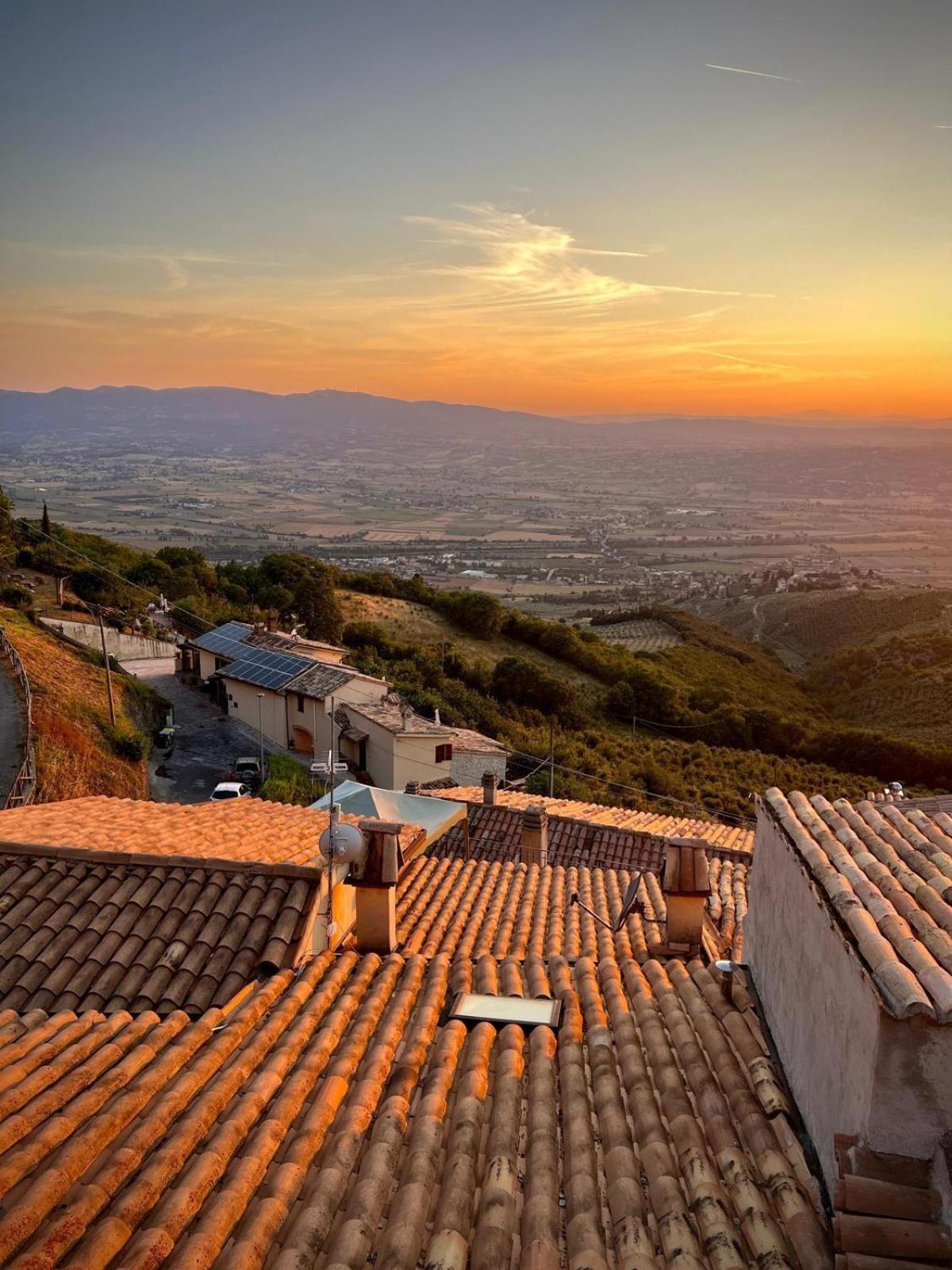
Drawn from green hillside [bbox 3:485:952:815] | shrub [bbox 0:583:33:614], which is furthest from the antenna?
shrub [bbox 0:583:33:614]

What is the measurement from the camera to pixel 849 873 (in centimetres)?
402

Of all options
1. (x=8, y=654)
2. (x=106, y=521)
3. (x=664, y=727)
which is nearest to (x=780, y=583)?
(x=664, y=727)

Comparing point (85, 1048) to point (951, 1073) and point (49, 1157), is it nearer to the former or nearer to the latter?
point (49, 1157)

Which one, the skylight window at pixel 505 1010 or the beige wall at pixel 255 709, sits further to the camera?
the beige wall at pixel 255 709

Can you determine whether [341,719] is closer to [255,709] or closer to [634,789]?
[255,709]

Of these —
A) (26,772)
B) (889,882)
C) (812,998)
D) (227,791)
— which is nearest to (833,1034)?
(812,998)

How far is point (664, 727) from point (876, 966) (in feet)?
120

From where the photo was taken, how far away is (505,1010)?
4.89m

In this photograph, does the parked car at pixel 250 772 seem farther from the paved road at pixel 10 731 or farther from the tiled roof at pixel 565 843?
the tiled roof at pixel 565 843

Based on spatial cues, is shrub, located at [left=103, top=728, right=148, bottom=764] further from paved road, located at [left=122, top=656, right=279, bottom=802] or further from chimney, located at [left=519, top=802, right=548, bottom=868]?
A: chimney, located at [left=519, top=802, right=548, bottom=868]

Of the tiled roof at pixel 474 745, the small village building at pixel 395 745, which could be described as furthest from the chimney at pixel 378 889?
the tiled roof at pixel 474 745

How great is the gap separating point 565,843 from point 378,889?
8634mm

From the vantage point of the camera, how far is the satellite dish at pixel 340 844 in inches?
246

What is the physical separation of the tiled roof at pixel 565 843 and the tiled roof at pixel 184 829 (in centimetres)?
425
